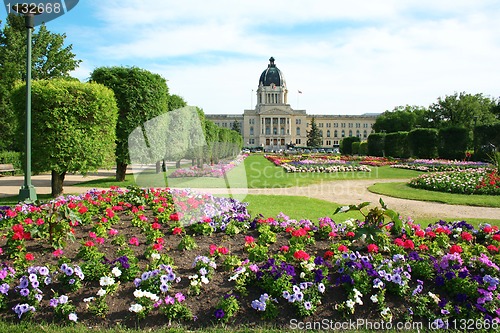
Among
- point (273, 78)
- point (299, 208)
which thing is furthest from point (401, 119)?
point (299, 208)

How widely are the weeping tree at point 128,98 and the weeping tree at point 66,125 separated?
444cm

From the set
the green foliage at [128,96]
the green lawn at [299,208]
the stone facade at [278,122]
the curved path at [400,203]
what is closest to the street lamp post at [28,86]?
the green lawn at [299,208]

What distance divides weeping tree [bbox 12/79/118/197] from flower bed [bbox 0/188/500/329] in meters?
6.18

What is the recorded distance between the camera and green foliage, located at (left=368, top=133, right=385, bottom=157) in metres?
45.3

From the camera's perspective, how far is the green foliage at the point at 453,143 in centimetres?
3312

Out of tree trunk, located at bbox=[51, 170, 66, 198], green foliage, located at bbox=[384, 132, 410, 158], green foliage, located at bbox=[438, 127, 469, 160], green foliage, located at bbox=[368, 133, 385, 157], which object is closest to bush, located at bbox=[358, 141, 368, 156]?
green foliage, located at bbox=[368, 133, 385, 157]

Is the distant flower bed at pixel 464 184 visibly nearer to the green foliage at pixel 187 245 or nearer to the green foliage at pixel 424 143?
the green foliage at pixel 187 245

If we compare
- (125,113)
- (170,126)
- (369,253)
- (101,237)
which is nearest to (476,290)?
(369,253)

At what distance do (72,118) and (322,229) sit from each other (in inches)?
350

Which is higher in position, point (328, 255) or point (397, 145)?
point (397, 145)

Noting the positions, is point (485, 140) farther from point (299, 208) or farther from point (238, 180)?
point (299, 208)

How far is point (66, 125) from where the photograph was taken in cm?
1160

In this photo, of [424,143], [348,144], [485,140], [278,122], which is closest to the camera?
[485,140]

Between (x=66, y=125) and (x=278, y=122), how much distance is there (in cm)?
11940
